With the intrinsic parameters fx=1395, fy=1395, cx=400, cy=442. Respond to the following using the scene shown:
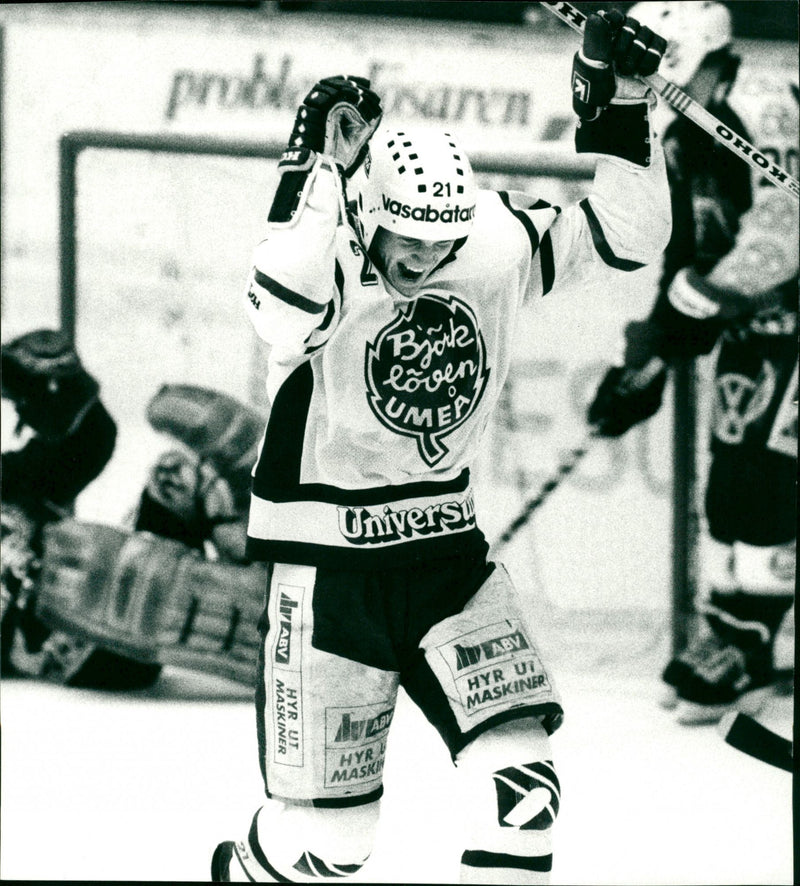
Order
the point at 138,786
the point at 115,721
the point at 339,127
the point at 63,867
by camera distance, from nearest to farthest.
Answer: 1. the point at 339,127
2. the point at 63,867
3. the point at 138,786
4. the point at 115,721

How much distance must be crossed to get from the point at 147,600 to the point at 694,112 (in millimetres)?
1733

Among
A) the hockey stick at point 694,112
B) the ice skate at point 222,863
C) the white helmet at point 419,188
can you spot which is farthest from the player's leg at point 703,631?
the white helmet at point 419,188

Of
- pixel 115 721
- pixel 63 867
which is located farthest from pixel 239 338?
pixel 63 867

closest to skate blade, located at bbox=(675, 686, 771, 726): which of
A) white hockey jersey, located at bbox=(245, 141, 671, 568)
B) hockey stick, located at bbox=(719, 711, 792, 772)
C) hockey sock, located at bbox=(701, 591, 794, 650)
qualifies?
hockey sock, located at bbox=(701, 591, 794, 650)

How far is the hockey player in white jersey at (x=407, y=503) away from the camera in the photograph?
70.5 inches

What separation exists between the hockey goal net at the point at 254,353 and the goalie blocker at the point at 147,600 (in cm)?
9

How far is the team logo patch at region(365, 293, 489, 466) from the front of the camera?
71.3 inches

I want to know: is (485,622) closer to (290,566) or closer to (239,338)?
(290,566)

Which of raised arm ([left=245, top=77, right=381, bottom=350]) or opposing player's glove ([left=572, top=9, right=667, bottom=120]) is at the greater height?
opposing player's glove ([left=572, top=9, right=667, bottom=120])

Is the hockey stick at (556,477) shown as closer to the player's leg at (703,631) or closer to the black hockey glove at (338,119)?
the player's leg at (703,631)

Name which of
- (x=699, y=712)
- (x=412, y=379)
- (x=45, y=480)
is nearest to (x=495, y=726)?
(x=412, y=379)

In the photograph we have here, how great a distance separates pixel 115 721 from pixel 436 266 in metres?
1.61

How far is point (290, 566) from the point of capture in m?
1.88

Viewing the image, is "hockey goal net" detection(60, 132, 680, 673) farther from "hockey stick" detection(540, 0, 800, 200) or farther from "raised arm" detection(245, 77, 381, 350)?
"raised arm" detection(245, 77, 381, 350)
